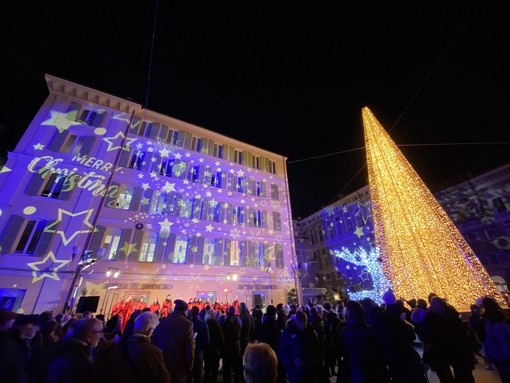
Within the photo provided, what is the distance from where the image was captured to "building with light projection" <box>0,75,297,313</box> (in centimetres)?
1212

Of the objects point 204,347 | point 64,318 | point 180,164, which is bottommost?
point 204,347

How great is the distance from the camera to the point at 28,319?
3.40 meters

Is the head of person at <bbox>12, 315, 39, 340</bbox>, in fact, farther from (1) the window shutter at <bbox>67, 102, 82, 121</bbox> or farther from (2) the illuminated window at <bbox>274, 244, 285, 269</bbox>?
(1) the window shutter at <bbox>67, 102, 82, 121</bbox>

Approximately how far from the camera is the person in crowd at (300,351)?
3.41m

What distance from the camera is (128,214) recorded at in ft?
48.6

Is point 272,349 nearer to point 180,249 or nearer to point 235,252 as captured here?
point 180,249

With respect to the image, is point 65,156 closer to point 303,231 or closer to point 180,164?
point 180,164

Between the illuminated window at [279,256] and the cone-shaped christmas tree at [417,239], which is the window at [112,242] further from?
the cone-shaped christmas tree at [417,239]

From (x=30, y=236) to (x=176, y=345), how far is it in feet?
45.2

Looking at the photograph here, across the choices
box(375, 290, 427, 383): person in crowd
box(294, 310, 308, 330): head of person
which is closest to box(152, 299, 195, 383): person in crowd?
box(294, 310, 308, 330): head of person

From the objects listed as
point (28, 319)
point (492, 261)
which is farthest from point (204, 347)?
point (492, 261)

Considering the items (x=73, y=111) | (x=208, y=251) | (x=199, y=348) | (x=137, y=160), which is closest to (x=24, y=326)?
(x=199, y=348)

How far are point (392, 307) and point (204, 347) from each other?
4.24 metres

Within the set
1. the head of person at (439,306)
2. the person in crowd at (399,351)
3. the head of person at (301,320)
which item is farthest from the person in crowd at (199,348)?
the head of person at (439,306)
